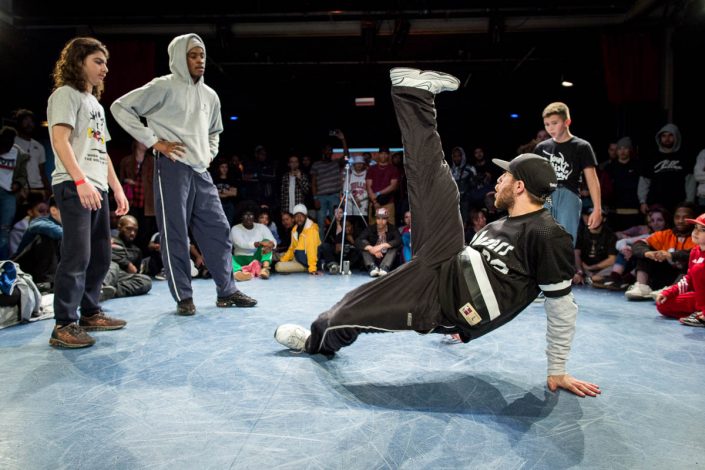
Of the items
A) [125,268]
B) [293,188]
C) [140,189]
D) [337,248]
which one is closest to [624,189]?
[337,248]

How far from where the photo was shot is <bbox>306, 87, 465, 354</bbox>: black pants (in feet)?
5.96

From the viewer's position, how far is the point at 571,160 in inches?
140

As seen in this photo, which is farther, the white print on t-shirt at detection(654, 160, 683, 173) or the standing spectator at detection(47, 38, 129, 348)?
the white print on t-shirt at detection(654, 160, 683, 173)

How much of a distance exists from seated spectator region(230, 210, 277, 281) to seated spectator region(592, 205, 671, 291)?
3.81m

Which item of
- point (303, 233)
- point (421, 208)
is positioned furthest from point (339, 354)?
point (303, 233)

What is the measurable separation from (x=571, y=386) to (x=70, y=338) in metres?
2.29

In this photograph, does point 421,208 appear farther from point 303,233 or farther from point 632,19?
point 632,19

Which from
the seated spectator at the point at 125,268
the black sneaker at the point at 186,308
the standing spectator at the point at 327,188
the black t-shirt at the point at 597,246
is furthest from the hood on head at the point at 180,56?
the black t-shirt at the point at 597,246

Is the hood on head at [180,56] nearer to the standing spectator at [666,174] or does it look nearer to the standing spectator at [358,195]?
the standing spectator at [358,195]

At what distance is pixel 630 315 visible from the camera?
345 centimetres

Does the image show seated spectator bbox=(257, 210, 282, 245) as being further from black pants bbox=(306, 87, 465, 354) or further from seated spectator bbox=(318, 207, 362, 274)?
black pants bbox=(306, 87, 465, 354)

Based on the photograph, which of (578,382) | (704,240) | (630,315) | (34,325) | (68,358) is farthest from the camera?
(630,315)

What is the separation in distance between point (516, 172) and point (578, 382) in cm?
82

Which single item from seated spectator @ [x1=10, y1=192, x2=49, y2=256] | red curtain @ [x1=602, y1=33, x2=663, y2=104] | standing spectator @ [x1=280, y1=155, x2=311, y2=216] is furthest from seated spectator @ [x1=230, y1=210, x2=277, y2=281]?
red curtain @ [x1=602, y1=33, x2=663, y2=104]
